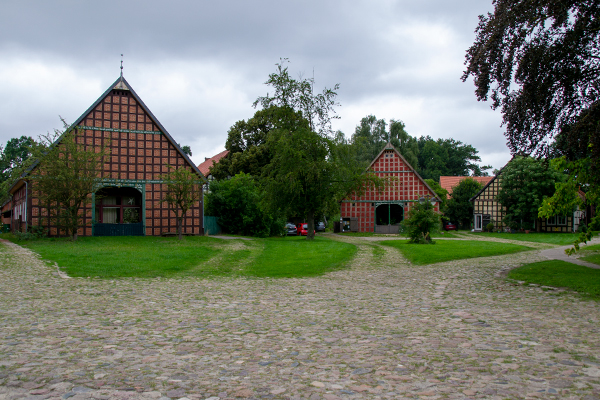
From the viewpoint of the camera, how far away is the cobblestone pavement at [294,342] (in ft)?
14.4

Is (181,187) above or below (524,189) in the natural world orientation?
below

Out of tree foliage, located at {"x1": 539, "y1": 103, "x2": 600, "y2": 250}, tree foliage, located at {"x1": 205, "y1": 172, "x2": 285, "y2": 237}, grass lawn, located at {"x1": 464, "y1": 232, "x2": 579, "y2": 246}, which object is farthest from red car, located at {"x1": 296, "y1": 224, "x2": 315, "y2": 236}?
tree foliage, located at {"x1": 539, "y1": 103, "x2": 600, "y2": 250}

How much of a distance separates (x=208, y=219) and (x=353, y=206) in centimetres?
1747

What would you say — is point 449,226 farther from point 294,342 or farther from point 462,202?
point 294,342

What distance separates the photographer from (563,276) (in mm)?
12391

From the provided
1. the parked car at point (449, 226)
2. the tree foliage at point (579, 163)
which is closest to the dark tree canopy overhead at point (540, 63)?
the tree foliage at point (579, 163)

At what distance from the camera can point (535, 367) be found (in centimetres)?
496

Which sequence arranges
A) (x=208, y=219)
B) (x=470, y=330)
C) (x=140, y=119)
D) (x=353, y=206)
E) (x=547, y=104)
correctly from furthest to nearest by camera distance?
1. (x=353, y=206)
2. (x=208, y=219)
3. (x=140, y=119)
4. (x=547, y=104)
5. (x=470, y=330)

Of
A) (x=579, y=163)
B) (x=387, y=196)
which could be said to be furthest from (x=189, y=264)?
(x=387, y=196)

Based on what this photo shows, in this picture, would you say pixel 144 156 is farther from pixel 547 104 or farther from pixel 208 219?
pixel 547 104

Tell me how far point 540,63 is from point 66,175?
2386 cm

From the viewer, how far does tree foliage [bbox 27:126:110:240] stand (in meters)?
26.4

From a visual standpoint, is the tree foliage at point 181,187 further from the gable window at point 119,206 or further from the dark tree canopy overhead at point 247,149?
the dark tree canopy overhead at point 247,149

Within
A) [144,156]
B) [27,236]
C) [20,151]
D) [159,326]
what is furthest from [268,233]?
[20,151]
